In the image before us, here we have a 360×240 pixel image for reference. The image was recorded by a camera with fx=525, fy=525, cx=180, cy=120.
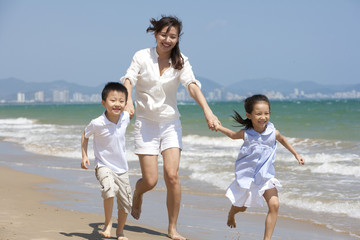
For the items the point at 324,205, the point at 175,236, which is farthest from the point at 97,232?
the point at 324,205

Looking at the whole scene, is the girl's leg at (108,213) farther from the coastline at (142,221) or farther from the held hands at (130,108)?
the held hands at (130,108)

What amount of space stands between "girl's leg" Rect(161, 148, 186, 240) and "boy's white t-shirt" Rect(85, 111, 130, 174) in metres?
0.52

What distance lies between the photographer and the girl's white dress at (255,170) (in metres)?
4.53

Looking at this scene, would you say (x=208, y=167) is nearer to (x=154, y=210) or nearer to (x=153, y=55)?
(x=154, y=210)

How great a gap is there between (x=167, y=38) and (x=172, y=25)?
126 millimetres

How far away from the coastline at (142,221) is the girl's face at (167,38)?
1769 mm

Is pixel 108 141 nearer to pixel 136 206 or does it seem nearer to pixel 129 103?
pixel 129 103

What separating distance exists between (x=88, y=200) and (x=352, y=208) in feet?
11.2

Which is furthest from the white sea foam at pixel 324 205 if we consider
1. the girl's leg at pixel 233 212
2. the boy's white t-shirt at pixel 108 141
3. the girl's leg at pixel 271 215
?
the boy's white t-shirt at pixel 108 141

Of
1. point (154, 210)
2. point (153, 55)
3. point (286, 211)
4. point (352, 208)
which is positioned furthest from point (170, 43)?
point (352, 208)

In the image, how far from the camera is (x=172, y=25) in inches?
187

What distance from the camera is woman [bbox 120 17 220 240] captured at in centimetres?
480

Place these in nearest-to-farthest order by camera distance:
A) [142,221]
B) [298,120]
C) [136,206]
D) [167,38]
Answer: [167,38], [136,206], [142,221], [298,120]

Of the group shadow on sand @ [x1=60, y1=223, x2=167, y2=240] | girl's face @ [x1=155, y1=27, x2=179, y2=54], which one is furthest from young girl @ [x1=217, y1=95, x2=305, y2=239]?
shadow on sand @ [x1=60, y1=223, x2=167, y2=240]
